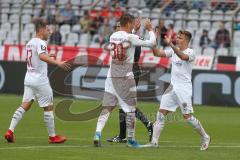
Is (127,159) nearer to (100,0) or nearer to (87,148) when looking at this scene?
(87,148)

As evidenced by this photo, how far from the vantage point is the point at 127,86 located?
45.3 ft

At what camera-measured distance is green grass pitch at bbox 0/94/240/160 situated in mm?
12367

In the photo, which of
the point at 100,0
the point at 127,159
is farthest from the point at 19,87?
the point at 127,159

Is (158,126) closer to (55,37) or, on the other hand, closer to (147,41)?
(147,41)

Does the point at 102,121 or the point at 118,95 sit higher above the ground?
the point at 118,95

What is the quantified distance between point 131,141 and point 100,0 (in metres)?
16.3

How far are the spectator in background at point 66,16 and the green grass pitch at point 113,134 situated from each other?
7.10 metres

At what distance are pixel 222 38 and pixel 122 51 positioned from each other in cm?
1348

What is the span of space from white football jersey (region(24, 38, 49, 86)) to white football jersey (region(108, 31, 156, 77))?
1348 millimetres

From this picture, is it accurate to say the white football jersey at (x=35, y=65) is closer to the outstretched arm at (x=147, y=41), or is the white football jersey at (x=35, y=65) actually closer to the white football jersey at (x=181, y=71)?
the outstretched arm at (x=147, y=41)

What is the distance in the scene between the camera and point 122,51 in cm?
1369

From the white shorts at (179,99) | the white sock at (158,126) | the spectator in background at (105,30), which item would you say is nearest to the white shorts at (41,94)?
the white sock at (158,126)

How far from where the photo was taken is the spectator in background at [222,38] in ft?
86.9

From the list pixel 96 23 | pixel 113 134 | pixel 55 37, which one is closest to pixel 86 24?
pixel 96 23
